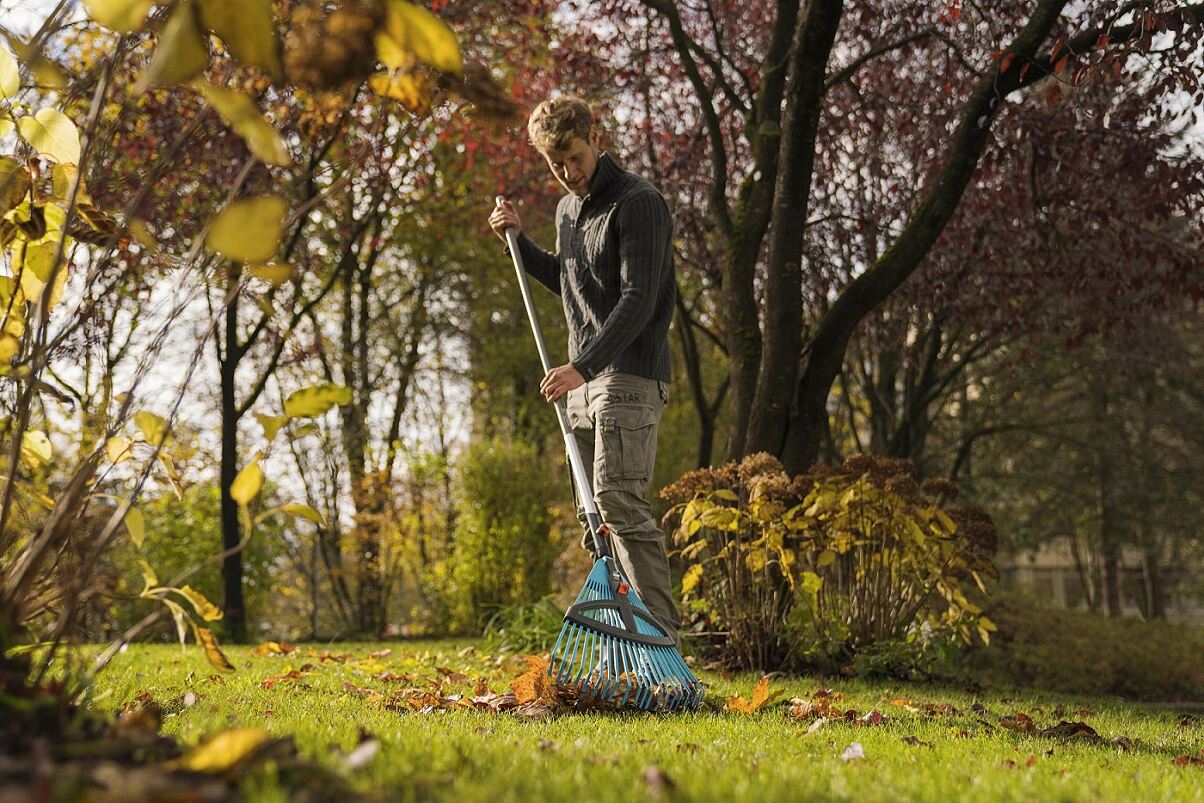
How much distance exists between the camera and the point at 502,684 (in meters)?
4.17

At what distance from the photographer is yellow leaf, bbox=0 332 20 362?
6.68 ft

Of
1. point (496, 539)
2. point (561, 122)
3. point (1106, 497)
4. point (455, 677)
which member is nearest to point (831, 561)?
point (455, 677)

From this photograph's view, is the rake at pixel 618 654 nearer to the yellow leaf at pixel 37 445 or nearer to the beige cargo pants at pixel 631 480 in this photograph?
the beige cargo pants at pixel 631 480

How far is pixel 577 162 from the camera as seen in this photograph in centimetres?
391

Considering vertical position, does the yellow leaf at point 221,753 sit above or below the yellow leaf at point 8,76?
below

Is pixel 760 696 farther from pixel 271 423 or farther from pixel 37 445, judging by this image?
pixel 37 445

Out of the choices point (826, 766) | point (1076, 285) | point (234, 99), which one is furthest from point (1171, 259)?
point (234, 99)

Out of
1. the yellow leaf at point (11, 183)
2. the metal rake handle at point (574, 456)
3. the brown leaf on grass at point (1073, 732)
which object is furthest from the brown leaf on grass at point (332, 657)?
the yellow leaf at point (11, 183)

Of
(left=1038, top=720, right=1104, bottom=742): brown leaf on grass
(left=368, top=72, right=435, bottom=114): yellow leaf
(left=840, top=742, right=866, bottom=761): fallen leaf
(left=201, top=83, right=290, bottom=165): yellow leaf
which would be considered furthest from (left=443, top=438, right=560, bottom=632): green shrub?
(left=201, top=83, right=290, bottom=165): yellow leaf

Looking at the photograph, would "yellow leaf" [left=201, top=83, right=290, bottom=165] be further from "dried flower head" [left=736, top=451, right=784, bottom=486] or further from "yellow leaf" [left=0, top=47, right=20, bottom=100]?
"dried flower head" [left=736, top=451, right=784, bottom=486]

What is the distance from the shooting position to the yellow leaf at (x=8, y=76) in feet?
6.57

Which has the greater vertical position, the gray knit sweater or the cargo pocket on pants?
the gray knit sweater

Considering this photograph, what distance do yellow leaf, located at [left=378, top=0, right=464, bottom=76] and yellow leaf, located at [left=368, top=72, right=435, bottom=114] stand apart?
0.25m

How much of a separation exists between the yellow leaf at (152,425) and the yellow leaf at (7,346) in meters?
0.32
